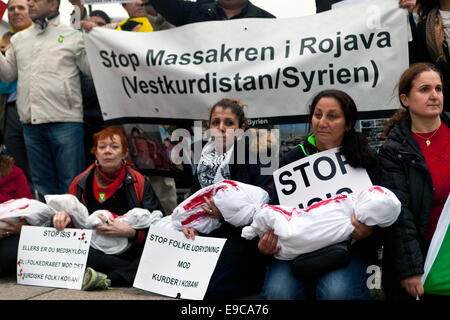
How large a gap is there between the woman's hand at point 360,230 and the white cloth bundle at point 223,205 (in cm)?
64

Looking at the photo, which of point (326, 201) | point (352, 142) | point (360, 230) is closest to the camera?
point (360, 230)

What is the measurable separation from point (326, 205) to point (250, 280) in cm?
84

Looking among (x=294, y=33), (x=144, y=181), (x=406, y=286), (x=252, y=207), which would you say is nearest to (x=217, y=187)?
(x=252, y=207)

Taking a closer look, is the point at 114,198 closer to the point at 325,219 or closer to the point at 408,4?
the point at 325,219

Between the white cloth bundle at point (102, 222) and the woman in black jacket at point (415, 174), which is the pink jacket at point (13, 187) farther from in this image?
the woman in black jacket at point (415, 174)

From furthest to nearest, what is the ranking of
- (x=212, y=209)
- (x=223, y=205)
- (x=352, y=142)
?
1. (x=212, y=209)
2. (x=223, y=205)
3. (x=352, y=142)

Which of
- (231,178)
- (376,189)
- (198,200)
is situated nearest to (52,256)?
(198,200)

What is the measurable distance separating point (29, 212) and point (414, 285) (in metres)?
2.64

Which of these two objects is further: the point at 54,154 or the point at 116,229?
the point at 54,154

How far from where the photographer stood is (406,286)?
3299mm

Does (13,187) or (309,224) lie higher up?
(13,187)

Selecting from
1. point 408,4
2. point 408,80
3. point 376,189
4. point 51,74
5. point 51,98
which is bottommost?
point 376,189

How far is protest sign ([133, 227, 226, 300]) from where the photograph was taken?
3.78m

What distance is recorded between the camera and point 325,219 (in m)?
3.32
